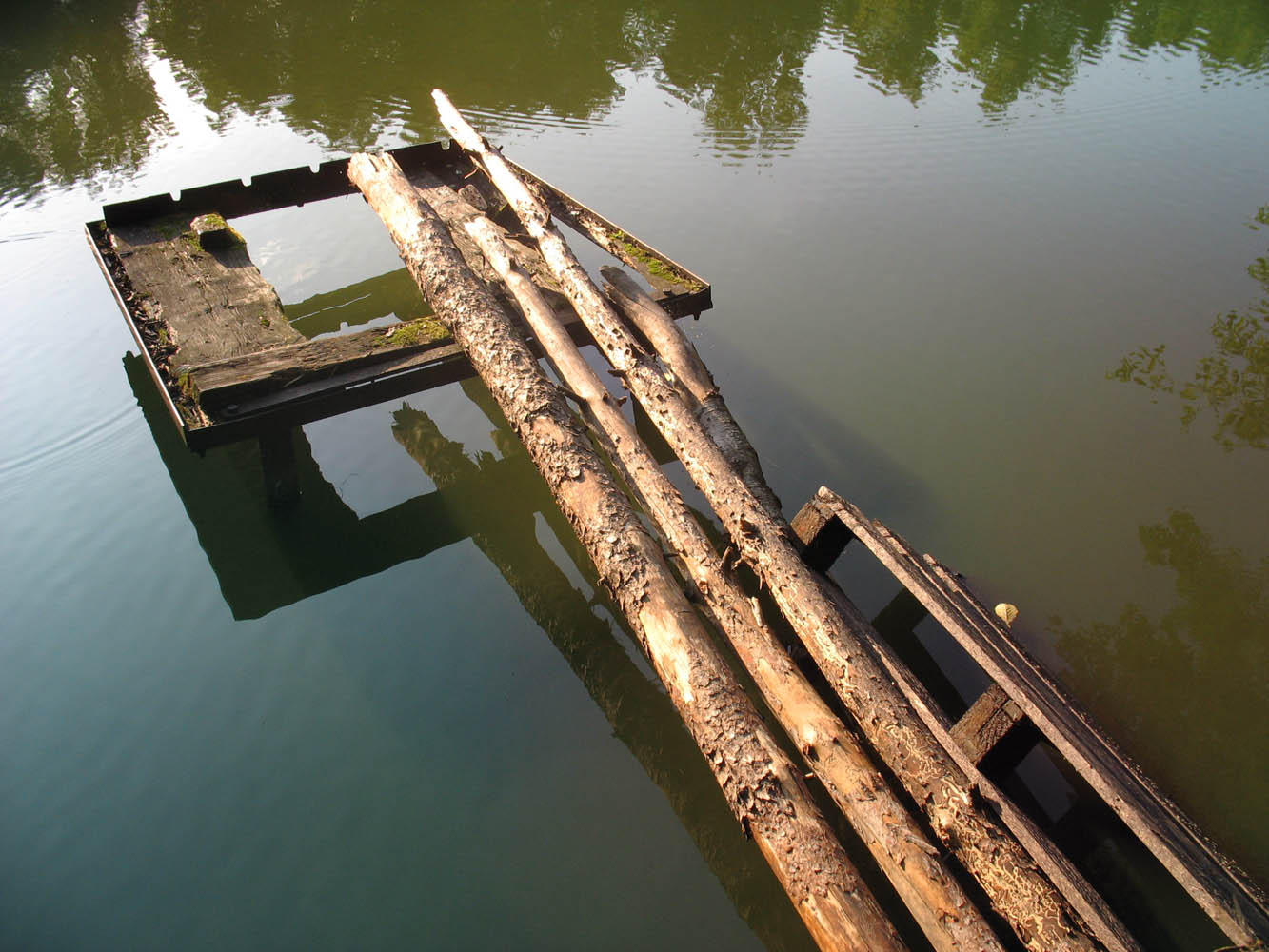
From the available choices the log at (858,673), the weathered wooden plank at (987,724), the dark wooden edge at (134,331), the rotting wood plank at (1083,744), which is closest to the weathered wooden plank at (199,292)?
the dark wooden edge at (134,331)

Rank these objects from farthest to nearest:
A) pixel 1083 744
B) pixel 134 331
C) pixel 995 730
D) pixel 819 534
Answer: pixel 134 331 < pixel 819 534 < pixel 995 730 < pixel 1083 744

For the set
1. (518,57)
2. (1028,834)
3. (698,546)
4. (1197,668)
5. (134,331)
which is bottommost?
(1197,668)

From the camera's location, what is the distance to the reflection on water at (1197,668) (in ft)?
15.0

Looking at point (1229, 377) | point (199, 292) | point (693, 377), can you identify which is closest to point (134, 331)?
point (199, 292)

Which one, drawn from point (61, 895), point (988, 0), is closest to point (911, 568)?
point (61, 895)

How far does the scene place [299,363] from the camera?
19.0ft

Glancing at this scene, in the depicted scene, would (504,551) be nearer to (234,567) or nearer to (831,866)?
(234,567)

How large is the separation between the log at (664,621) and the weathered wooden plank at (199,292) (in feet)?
4.40

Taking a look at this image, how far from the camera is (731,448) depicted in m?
5.53

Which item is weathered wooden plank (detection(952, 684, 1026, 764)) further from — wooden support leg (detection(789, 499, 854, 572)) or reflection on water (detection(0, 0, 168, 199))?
reflection on water (detection(0, 0, 168, 199))

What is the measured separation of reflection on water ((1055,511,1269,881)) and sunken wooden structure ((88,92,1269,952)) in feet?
2.56

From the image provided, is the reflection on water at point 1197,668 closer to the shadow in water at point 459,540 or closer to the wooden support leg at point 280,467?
the shadow in water at point 459,540

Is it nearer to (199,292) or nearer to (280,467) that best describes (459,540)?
(280,467)

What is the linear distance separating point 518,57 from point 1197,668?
1464 cm
